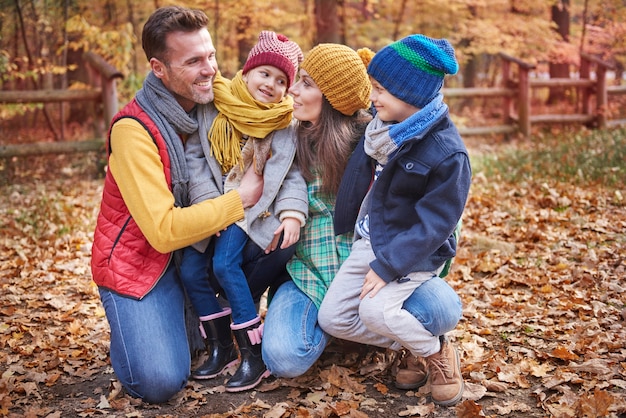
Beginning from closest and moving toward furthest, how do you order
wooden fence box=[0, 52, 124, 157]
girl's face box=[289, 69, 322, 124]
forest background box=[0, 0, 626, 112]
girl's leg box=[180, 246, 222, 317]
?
1. girl's face box=[289, 69, 322, 124]
2. girl's leg box=[180, 246, 222, 317]
3. wooden fence box=[0, 52, 124, 157]
4. forest background box=[0, 0, 626, 112]

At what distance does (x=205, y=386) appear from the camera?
3.10m

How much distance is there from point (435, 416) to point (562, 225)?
10.5 feet

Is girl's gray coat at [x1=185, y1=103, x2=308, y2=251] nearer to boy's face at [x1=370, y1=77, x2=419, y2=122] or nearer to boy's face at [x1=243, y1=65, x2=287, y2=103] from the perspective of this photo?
boy's face at [x1=243, y1=65, x2=287, y2=103]

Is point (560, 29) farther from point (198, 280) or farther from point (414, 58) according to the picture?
point (198, 280)

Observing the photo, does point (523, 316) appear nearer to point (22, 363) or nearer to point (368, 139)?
point (368, 139)

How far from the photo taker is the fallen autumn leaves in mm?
2830

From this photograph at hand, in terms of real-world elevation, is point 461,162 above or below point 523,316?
above

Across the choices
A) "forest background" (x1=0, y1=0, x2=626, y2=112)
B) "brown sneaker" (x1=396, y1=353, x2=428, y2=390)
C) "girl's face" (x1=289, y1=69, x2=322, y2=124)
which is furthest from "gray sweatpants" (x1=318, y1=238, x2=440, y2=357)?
"forest background" (x1=0, y1=0, x2=626, y2=112)

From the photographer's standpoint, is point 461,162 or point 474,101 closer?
point 461,162

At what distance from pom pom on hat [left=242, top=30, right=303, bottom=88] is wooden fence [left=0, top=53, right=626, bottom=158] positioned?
5.31 metres

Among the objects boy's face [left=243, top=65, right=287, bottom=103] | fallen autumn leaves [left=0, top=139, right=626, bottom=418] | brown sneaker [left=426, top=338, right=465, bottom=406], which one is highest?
boy's face [left=243, top=65, right=287, bottom=103]

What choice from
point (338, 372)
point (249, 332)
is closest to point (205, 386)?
point (249, 332)

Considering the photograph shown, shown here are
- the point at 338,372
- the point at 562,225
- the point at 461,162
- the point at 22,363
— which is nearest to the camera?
the point at 461,162

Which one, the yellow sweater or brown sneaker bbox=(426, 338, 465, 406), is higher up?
the yellow sweater
